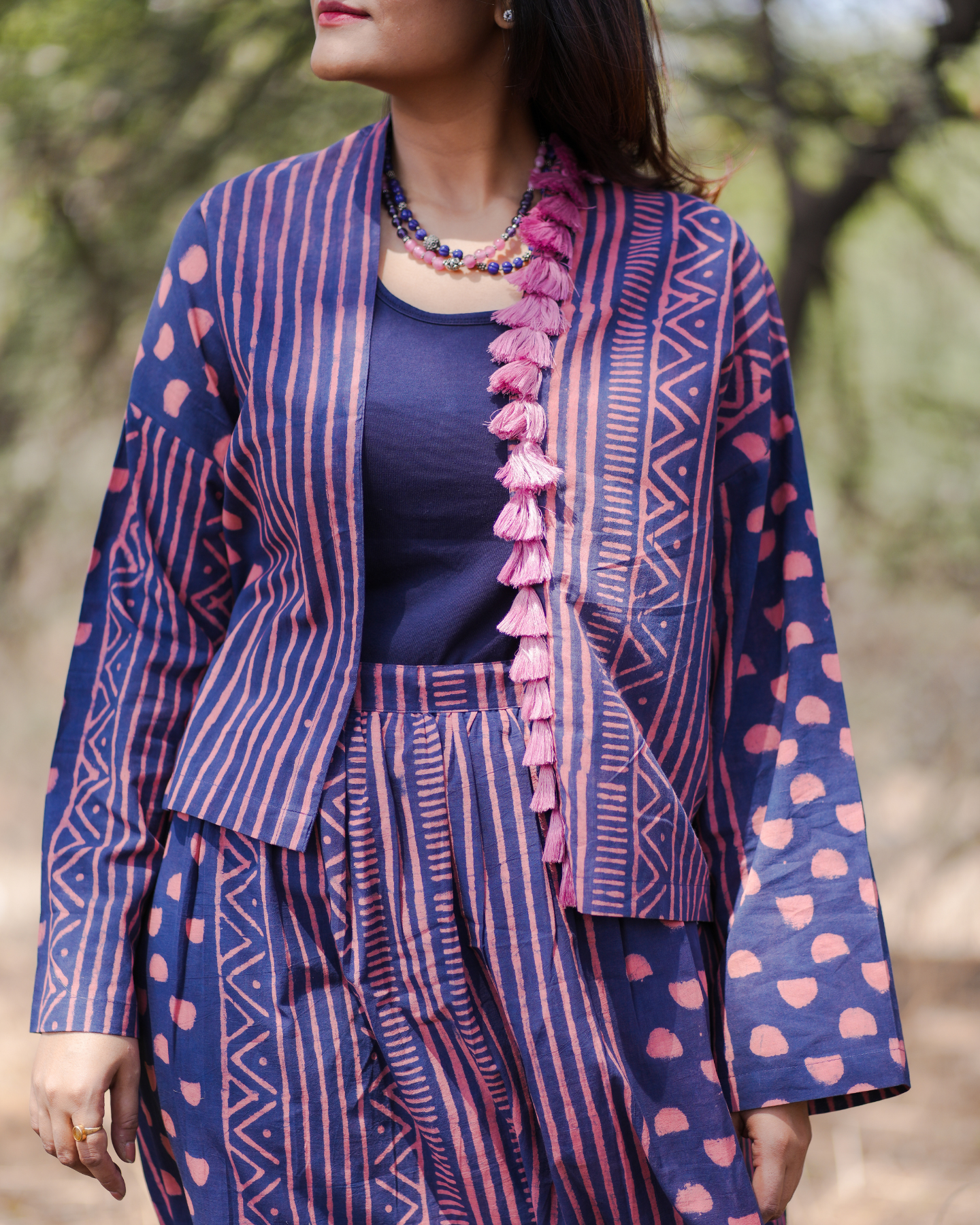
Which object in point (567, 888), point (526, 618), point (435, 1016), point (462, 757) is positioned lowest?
point (435, 1016)

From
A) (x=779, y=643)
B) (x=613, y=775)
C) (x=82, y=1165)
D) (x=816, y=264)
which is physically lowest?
(x=82, y=1165)

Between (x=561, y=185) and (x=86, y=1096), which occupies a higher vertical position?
(x=561, y=185)

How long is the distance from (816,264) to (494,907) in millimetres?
1894

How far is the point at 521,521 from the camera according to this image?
0.92m

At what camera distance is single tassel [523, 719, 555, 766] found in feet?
3.01

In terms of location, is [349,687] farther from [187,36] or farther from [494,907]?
[187,36]

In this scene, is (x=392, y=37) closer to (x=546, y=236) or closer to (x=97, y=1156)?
(x=546, y=236)

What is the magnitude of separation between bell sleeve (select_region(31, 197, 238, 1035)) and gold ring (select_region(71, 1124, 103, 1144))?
85 mm

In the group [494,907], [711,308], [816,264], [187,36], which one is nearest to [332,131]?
[187,36]

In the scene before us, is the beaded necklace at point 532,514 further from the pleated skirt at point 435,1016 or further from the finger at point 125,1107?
the finger at point 125,1107

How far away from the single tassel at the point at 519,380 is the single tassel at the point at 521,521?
0.09m

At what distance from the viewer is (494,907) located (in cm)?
93

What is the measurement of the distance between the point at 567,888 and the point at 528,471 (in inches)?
13.7

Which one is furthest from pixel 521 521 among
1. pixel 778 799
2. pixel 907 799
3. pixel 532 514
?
pixel 907 799
